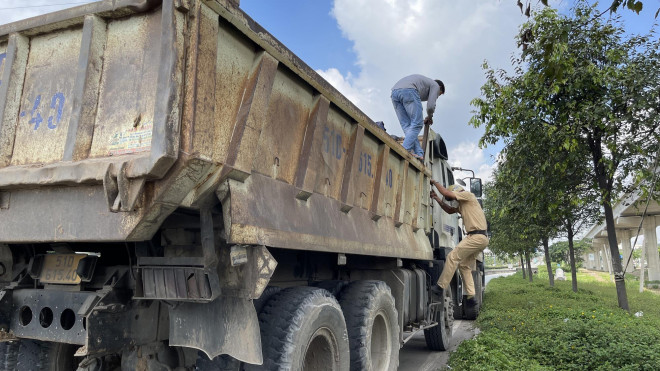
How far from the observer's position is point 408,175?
568cm

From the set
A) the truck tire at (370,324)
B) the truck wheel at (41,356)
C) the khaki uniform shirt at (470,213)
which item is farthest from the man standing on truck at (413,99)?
the truck wheel at (41,356)

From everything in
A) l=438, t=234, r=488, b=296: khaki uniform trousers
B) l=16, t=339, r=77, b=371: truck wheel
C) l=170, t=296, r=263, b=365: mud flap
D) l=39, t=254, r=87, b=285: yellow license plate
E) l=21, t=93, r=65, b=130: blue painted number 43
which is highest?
l=21, t=93, r=65, b=130: blue painted number 43

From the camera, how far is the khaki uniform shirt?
7102 mm

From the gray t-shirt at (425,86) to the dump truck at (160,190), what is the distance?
3.74m

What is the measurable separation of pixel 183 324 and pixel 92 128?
1194 mm

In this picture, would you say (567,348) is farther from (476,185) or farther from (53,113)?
(53,113)

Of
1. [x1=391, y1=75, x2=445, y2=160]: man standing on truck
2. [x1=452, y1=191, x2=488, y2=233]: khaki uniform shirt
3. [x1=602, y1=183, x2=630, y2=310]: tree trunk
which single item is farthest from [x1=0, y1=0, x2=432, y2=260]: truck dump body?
[x1=602, y1=183, x2=630, y2=310]: tree trunk

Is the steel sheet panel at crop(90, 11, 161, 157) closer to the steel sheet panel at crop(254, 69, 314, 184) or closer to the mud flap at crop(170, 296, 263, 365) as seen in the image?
the steel sheet panel at crop(254, 69, 314, 184)

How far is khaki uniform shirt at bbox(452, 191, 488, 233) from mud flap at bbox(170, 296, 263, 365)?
5.02 metres

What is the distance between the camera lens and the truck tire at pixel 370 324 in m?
3.97

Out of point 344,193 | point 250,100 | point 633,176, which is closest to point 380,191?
point 344,193

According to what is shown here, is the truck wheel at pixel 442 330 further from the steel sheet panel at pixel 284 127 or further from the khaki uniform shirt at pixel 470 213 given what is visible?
the steel sheet panel at pixel 284 127

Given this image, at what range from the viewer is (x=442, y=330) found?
735 cm

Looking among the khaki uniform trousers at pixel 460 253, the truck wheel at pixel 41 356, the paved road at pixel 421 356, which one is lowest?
the paved road at pixel 421 356
